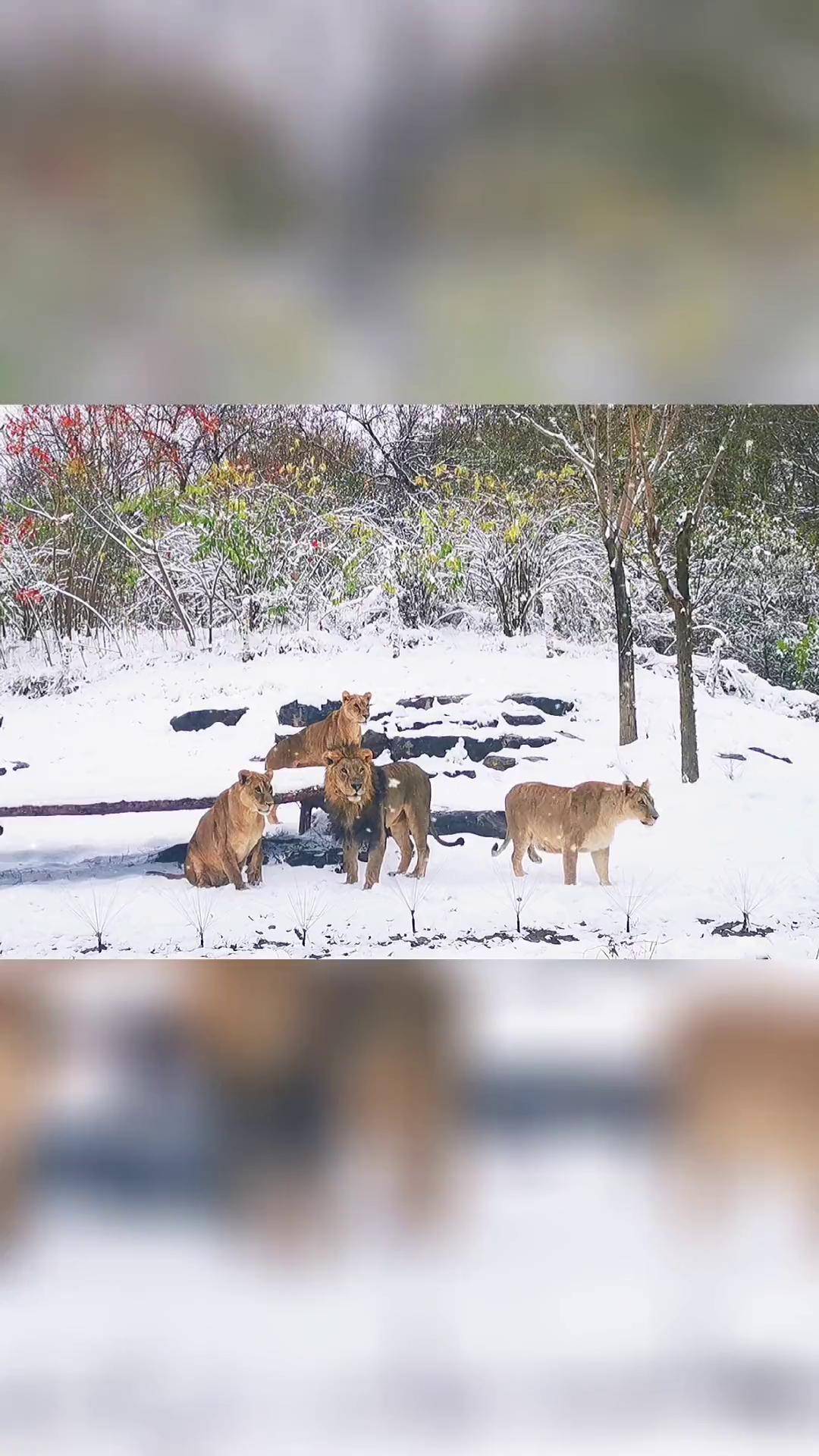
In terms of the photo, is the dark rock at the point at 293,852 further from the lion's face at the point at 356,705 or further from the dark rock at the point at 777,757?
the dark rock at the point at 777,757

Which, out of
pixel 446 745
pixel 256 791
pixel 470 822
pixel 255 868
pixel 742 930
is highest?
pixel 446 745

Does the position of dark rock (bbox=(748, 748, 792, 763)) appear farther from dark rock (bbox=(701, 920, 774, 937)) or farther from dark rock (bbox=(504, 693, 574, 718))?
dark rock (bbox=(504, 693, 574, 718))

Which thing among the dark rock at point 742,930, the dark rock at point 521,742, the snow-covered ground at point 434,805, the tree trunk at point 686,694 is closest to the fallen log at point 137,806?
the snow-covered ground at point 434,805

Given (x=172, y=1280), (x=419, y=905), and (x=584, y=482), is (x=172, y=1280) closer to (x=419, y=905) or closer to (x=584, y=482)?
(x=419, y=905)

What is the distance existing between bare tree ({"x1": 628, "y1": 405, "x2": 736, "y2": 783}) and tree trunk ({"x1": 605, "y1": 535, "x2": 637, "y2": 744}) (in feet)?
0.33

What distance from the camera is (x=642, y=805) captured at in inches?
143

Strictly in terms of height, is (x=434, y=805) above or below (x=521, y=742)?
below

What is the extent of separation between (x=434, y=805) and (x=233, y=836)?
603 mm

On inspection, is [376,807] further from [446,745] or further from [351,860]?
[446,745]

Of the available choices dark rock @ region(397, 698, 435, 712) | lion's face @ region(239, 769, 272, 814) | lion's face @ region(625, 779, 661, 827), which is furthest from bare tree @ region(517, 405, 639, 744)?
lion's face @ region(239, 769, 272, 814)

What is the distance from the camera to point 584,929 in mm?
3572

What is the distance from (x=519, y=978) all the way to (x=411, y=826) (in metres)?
0.53
